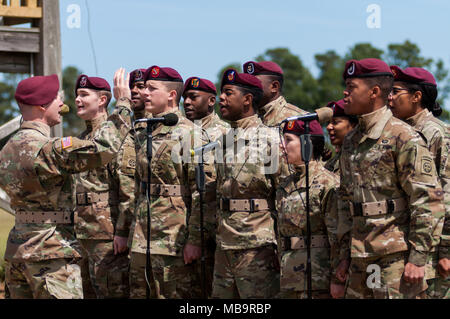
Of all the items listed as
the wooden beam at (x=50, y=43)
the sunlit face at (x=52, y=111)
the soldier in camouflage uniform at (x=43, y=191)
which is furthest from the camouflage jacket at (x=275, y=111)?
the wooden beam at (x=50, y=43)

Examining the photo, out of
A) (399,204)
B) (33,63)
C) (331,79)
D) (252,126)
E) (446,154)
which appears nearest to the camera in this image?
(399,204)

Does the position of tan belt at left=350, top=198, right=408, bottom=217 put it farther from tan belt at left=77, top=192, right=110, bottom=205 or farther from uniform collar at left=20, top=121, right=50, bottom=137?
tan belt at left=77, top=192, right=110, bottom=205

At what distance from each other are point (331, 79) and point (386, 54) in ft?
15.9

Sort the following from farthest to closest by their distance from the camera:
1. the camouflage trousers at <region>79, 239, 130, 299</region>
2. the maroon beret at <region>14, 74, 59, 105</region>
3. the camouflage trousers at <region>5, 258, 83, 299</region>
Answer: the camouflage trousers at <region>79, 239, 130, 299</region> → the maroon beret at <region>14, 74, 59, 105</region> → the camouflage trousers at <region>5, 258, 83, 299</region>

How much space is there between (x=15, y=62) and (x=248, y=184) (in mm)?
6350

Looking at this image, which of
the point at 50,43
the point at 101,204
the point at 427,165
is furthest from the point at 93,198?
the point at 50,43

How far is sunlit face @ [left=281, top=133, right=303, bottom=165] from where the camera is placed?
6102 millimetres

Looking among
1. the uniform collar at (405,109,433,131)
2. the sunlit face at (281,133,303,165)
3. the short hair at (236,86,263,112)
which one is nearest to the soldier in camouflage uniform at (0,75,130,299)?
the short hair at (236,86,263,112)

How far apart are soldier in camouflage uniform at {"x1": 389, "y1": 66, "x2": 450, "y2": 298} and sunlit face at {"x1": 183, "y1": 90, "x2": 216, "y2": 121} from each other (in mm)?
2618

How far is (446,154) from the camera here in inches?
233

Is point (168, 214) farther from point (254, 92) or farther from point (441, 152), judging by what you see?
point (441, 152)

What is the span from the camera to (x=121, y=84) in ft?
20.9

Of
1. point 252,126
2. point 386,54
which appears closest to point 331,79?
point 386,54

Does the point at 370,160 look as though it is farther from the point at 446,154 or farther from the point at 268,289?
the point at 268,289
